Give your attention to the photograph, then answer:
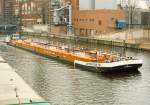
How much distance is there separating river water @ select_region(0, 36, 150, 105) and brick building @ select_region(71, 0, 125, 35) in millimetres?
41505

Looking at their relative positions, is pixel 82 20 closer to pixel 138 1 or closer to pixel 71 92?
pixel 138 1

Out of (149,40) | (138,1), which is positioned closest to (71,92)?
(149,40)

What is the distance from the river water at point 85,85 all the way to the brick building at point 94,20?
136 ft

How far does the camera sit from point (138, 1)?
115m

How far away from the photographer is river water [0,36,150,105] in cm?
2891

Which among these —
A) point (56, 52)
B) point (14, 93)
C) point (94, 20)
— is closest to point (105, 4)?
point (94, 20)

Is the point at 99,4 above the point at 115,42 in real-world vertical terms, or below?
above

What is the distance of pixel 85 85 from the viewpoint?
34.2m

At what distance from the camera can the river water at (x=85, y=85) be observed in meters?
28.9

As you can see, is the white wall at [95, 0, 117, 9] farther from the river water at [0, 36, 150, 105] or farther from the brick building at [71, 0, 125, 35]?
the river water at [0, 36, 150, 105]

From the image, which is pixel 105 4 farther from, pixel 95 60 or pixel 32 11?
pixel 95 60

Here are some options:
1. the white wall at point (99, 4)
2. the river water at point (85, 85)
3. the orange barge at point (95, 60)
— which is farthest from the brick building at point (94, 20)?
the river water at point (85, 85)


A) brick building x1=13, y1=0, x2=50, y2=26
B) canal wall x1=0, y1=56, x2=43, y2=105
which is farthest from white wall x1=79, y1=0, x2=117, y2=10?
canal wall x1=0, y1=56, x2=43, y2=105

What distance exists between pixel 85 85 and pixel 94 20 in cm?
5855
